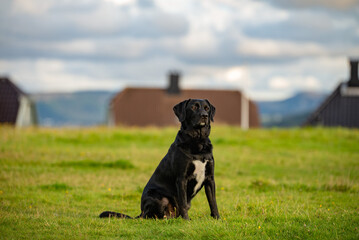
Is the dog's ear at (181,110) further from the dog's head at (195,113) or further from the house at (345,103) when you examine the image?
the house at (345,103)

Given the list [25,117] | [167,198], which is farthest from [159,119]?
[167,198]

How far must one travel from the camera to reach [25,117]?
5041 centimetres

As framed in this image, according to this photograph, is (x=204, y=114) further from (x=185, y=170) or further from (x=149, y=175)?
(x=149, y=175)

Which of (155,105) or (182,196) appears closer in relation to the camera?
(182,196)

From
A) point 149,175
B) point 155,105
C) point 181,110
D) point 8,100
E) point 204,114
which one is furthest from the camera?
point 155,105

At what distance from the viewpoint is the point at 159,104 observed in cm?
5625

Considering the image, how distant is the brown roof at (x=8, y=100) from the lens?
4862 cm

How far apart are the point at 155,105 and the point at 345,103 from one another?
2209 cm

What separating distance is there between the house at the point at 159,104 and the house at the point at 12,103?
447 inches

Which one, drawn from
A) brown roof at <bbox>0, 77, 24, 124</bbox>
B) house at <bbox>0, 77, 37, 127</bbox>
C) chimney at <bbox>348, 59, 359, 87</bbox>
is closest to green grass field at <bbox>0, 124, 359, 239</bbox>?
chimney at <bbox>348, 59, 359, 87</bbox>

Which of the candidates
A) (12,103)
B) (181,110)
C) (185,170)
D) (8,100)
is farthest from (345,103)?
(185,170)

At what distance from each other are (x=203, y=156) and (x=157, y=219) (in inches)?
52.4

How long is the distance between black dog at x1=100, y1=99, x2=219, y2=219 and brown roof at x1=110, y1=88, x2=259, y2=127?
4772 centimetres

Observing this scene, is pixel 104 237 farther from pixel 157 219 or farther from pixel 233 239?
pixel 233 239
